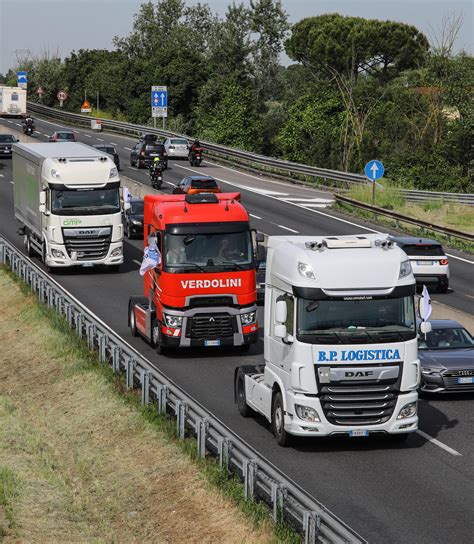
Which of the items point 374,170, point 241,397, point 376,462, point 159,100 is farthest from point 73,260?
point 159,100

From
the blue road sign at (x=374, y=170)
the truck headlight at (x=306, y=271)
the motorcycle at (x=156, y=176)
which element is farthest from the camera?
the motorcycle at (x=156, y=176)

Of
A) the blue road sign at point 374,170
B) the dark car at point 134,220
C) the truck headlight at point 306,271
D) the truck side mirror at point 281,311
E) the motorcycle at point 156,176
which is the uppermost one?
the truck headlight at point 306,271

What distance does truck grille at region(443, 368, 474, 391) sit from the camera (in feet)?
68.5

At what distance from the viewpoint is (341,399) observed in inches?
653

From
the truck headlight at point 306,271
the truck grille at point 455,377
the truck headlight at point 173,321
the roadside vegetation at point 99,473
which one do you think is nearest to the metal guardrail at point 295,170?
the truck headlight at point 173,321

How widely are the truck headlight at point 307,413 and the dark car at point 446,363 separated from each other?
4.91 m

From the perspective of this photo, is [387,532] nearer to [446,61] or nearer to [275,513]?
[275,513]

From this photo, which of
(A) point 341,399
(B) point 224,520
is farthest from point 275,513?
(A) point 341,399

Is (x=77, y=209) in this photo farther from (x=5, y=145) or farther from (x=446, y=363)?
(x=5, y=145)

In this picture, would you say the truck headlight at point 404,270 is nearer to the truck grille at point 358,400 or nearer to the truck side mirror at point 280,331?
the truck grille at point 358,400

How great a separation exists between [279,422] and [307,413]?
0.94 metres

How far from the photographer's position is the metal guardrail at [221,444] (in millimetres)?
12602

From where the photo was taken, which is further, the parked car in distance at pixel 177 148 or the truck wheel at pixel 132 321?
the parked car in distance at pixel 177 148

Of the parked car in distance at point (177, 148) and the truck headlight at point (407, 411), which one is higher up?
the truck headlight at point (407, 411)
